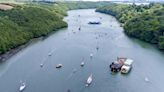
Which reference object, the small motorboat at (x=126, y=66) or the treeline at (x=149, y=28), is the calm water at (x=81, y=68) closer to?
the small motorboat at (x=126, y=66)

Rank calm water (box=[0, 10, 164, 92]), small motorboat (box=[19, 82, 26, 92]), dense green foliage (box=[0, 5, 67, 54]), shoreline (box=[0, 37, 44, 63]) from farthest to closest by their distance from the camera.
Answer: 1. dense green foliage (box=[0, 5, 67, 54])
2. shoreline (box=[0, 37, 44, 63])
3. calm water (box=[0, 10, 164, 92])
4. small motorboat (box=[19, 82, 26, 92])

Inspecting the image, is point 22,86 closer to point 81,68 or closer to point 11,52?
point 81,68

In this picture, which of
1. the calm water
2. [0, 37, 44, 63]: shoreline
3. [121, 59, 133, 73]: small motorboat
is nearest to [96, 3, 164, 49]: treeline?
the calm water

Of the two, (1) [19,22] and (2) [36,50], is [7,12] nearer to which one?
(1) [19,22]

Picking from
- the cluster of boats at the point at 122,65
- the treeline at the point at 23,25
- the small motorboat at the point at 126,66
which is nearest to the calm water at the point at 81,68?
the small motorboat at the point at 126,66

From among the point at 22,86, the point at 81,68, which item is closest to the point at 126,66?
the point at 81,68

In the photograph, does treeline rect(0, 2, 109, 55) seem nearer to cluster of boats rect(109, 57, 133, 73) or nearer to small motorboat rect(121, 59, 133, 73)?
cluster of boats rect(109, 57, 133, 73)
